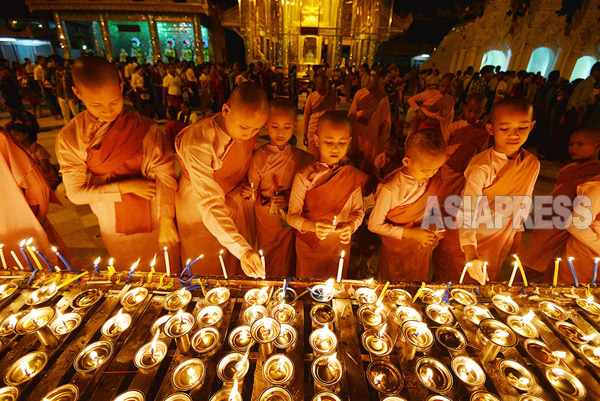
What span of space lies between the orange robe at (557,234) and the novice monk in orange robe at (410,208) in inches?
44.4

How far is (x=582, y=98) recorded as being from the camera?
7332mm

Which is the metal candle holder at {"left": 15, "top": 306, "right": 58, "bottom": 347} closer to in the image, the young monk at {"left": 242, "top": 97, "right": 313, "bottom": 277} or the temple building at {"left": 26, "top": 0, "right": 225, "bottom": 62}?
the young monk at {"left": 242, "top": 97, "right": 313, "bottom": 277}

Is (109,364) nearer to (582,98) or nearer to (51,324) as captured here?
(51,324)

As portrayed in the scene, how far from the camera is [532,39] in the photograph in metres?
16.0

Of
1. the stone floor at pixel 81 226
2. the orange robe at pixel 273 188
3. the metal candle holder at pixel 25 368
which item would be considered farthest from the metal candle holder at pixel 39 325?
the orange robe at pixel 273 188

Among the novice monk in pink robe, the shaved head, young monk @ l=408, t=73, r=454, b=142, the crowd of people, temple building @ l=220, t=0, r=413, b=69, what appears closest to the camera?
the shaved head

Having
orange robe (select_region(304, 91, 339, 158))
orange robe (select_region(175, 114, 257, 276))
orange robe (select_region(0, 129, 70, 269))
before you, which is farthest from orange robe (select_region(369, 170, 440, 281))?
orange robe (select_region(304, 91, 339, 158))

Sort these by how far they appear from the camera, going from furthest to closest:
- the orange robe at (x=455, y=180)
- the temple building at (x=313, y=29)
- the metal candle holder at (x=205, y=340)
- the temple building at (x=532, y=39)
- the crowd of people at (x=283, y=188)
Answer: the temple building at (x=313, y=29)
the temple building at (x=532, y=39)
the orange robe at (x=455, y=180)
the crowd of people at (x=283, y=188)
the metal candle holder at (x=205, y=340)

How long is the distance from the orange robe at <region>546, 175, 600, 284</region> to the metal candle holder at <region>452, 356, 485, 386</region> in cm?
174

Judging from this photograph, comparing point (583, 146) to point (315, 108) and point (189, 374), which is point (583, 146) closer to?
point (189, 374)

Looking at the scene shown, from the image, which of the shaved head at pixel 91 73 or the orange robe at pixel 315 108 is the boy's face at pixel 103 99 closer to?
the shaved head at pixel 91 73

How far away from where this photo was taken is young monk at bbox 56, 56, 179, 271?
201 cm

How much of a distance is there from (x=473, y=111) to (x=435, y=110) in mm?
1007

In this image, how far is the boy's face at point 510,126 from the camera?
200 cm
